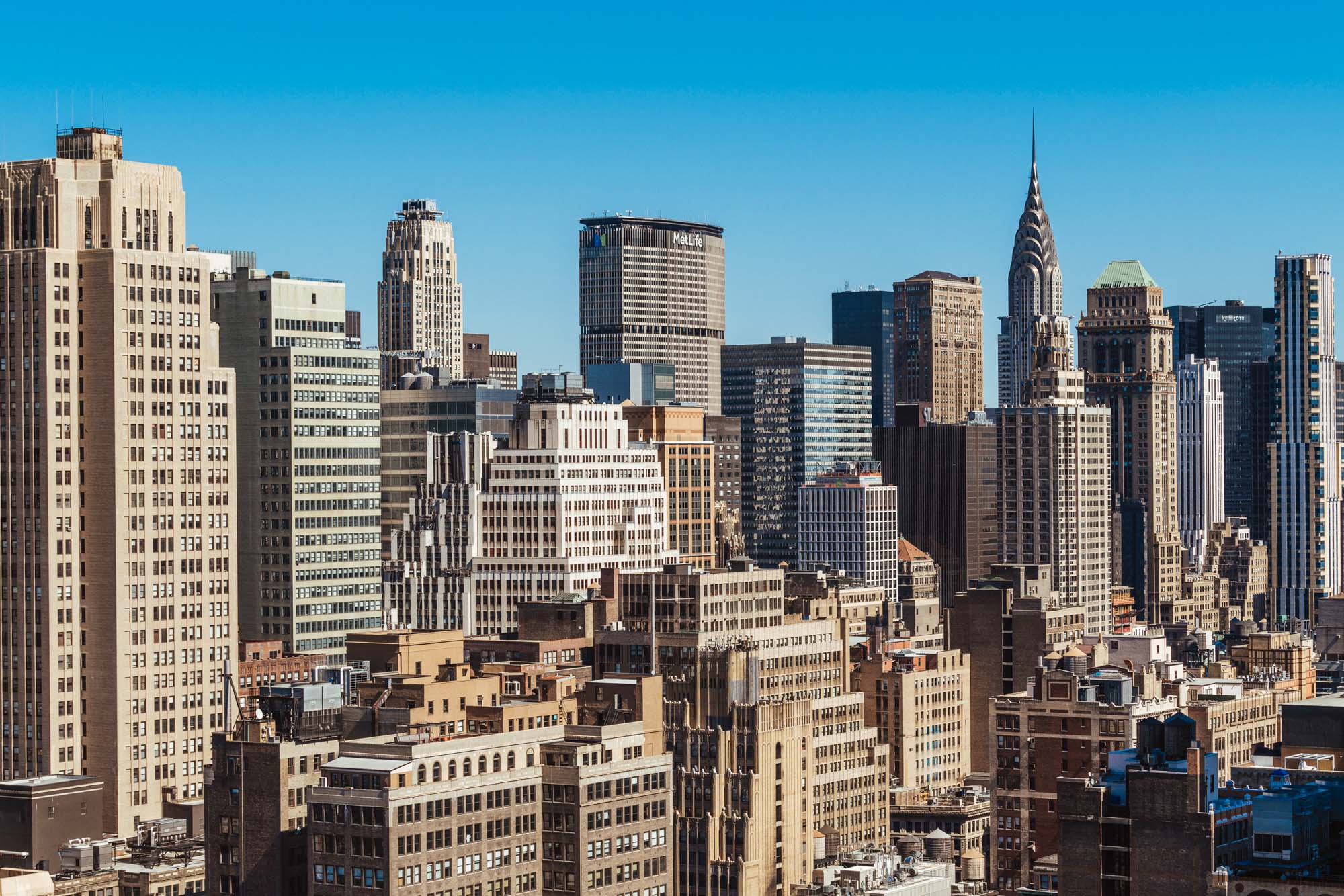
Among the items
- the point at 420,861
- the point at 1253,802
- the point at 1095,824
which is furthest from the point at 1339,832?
the point at 420,861

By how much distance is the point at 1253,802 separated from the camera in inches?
7308

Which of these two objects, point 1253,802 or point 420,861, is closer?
point 1253,802

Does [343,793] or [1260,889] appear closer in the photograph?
[1260,889]

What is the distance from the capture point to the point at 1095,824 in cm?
18412

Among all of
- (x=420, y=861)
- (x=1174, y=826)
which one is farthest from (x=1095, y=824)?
(x=420, y=861)

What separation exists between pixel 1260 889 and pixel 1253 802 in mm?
7360

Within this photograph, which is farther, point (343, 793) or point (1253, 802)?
point (343, 793)

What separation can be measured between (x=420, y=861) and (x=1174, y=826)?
5847 cm

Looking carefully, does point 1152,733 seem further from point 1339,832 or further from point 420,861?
point 420,861

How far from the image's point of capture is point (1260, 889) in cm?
18075

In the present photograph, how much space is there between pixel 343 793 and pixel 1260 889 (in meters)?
70.0

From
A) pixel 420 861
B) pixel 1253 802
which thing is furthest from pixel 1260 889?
pixel 420 861

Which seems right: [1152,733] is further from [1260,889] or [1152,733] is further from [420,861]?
[420,861]

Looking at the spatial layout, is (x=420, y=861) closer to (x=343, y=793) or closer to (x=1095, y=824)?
(x=343, y=793)
